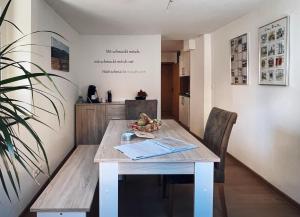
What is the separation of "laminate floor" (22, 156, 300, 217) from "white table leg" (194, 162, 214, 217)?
83cm

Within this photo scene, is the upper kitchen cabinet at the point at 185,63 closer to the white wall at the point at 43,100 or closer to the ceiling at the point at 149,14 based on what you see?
the ceiling at the point at 149,14

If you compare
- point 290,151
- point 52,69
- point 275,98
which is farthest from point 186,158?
point 52,69

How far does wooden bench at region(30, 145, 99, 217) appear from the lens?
5.99 feet

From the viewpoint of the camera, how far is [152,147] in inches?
84.9

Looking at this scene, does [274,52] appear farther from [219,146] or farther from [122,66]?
[122,66]

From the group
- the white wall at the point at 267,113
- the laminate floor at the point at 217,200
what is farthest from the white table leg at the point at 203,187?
the white wall at the point at 267,113

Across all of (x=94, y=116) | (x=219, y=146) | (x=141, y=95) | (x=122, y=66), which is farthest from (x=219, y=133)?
→ (x=122, y=66)

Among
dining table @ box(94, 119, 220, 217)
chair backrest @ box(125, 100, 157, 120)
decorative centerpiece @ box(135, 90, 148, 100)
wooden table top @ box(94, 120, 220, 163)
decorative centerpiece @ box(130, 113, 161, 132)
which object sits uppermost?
decorative centerpiece @ box(135, 90, 148, 100)

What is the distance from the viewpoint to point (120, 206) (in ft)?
9.46

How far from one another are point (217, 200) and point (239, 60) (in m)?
2.20

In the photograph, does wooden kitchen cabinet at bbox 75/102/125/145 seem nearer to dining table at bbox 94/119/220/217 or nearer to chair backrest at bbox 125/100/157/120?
chair backrest at bbox 125/100/157/120

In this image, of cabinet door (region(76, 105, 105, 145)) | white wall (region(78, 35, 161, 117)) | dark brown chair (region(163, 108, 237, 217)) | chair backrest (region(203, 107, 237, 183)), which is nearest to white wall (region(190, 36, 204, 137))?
white wall (region(78, 35, 161, 117))

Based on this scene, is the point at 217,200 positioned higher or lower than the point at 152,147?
lower

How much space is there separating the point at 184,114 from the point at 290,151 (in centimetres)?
507
